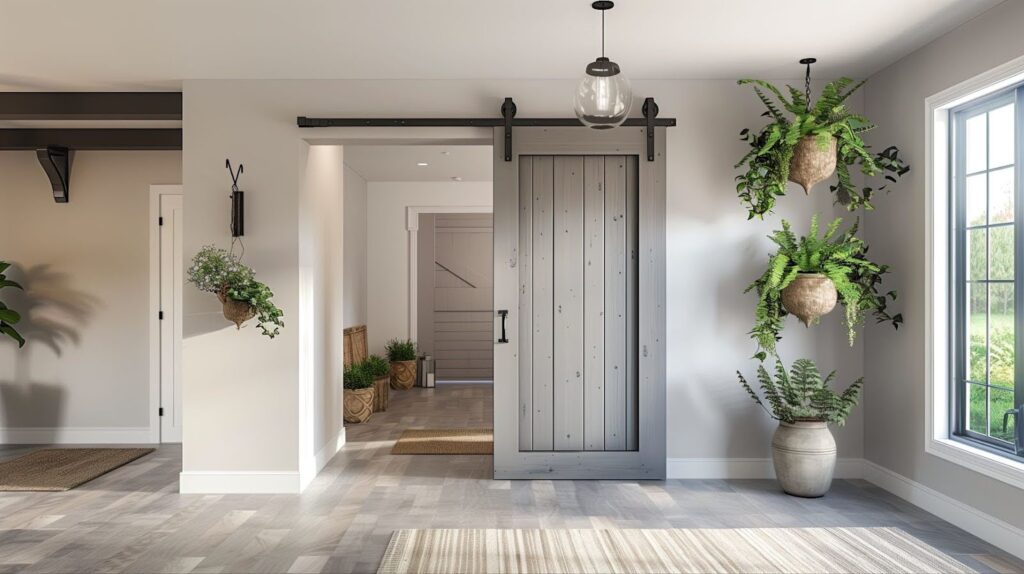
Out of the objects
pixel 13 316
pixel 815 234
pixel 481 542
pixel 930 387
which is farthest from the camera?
pixel 13 316

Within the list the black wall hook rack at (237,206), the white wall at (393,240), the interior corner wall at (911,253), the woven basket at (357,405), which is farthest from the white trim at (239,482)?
the white wall at (393,240)

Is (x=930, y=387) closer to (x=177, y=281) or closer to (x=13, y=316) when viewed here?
(x=177, y=281)

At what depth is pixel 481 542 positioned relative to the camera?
140 inches

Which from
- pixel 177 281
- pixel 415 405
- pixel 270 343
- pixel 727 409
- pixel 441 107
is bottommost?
pixel 415 405

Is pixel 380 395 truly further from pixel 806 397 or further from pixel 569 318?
pixel 806 397

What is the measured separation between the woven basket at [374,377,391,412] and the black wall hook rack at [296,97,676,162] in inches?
139

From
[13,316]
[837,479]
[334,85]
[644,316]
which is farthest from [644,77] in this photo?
[13,316]

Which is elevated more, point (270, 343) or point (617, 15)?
point (617, 15)

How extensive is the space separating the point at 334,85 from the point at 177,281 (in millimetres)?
2557

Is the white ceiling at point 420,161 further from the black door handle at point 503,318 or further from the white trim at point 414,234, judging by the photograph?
the black door handle at point 503,318

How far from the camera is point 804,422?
4.32m

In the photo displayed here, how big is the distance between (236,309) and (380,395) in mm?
3502

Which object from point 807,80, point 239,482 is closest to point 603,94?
point 807,80

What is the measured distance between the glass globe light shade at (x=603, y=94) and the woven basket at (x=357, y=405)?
14.5ft
